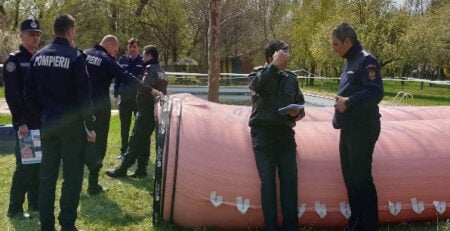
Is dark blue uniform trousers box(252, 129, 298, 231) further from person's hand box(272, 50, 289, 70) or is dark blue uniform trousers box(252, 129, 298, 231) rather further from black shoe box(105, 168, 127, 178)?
black shoe box(105, 168, 127, 178)

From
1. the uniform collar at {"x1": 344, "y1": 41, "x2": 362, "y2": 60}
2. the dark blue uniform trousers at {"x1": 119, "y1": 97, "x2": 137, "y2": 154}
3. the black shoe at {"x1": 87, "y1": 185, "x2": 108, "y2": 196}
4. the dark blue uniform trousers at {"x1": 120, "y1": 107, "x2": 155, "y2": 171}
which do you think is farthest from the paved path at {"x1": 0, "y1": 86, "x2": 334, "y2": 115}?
the uniform collar at {"x1": 344, "y1": 41, "x2": 362, "y2": 60}

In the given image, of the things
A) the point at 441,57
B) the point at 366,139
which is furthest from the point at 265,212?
the point at 441,57

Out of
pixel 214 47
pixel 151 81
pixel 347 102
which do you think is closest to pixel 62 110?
pixel 151 81

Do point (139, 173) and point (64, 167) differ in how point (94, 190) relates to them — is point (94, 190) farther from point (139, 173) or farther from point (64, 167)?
point (64, 167)

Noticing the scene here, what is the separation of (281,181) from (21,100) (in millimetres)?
2574

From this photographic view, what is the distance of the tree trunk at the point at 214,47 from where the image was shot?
24.4ft

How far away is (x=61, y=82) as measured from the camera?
3.84m

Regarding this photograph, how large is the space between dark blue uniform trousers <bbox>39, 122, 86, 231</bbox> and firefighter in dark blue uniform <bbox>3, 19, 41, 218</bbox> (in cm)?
61

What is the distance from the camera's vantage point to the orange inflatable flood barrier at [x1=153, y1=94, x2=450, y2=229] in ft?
13.3

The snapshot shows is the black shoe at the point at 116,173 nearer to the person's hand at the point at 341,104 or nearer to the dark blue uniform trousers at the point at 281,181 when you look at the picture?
the dark blue uniform trousers at the point at 281,181

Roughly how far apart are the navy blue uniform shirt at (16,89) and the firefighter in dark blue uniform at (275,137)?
2.21 meters

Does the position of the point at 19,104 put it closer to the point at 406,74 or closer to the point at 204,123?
the point at 204,123

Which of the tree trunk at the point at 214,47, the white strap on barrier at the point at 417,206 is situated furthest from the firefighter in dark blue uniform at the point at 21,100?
the white strap on barrier at the point at 417,206

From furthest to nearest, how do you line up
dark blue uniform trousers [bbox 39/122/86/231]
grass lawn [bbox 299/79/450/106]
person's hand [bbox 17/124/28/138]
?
grass lawn [bbox 299/79/450/106] → person's hand [bbox 17/124/28/138] → dark blue uniform trousers [bbox 39/122/86/231]
